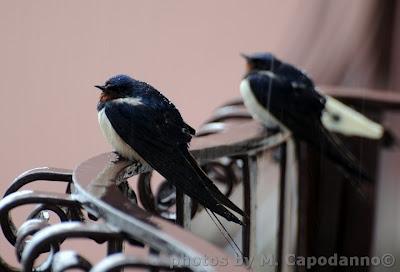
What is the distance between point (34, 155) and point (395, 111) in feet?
2.28

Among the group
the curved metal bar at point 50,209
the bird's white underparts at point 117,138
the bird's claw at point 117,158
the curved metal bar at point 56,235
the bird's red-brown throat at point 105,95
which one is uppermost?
the bird's red-brown throat at point 105,95

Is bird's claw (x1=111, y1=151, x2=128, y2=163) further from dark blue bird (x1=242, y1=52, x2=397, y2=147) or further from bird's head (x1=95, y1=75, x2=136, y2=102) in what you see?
dark blue bird (x1=242, y1=52, x2=397, y2=147)

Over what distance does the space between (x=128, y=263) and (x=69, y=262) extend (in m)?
0.07

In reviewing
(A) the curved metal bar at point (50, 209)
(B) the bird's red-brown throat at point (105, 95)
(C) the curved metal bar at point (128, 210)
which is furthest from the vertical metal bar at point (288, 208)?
(A) the curved metal bar at point (50, 209)

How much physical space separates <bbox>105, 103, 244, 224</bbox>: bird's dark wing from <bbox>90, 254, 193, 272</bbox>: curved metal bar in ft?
0.91

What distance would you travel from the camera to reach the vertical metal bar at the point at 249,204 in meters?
1.06

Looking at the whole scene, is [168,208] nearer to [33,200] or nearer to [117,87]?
[117,87]

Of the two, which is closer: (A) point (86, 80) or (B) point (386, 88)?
(A) point (86, 80)

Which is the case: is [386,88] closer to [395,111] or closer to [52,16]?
[395,111]

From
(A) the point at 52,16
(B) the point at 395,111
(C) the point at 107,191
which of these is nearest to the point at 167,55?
(A) the point at 52,16

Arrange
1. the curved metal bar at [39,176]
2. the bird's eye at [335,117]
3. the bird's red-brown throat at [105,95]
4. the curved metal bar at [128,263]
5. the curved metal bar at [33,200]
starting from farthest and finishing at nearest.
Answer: the bird's eye at [335,117] → the bird's red-brown throat at [105,95] → the curved metal bar at [39,176] → the curved metal bar at [33,200] → the curved metal bar at [128,263]

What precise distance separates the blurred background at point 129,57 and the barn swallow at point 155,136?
0.05 m

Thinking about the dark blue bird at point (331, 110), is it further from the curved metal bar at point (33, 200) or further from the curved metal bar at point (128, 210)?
the curved metal bar at point (33, 200)

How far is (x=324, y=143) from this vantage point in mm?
1347
